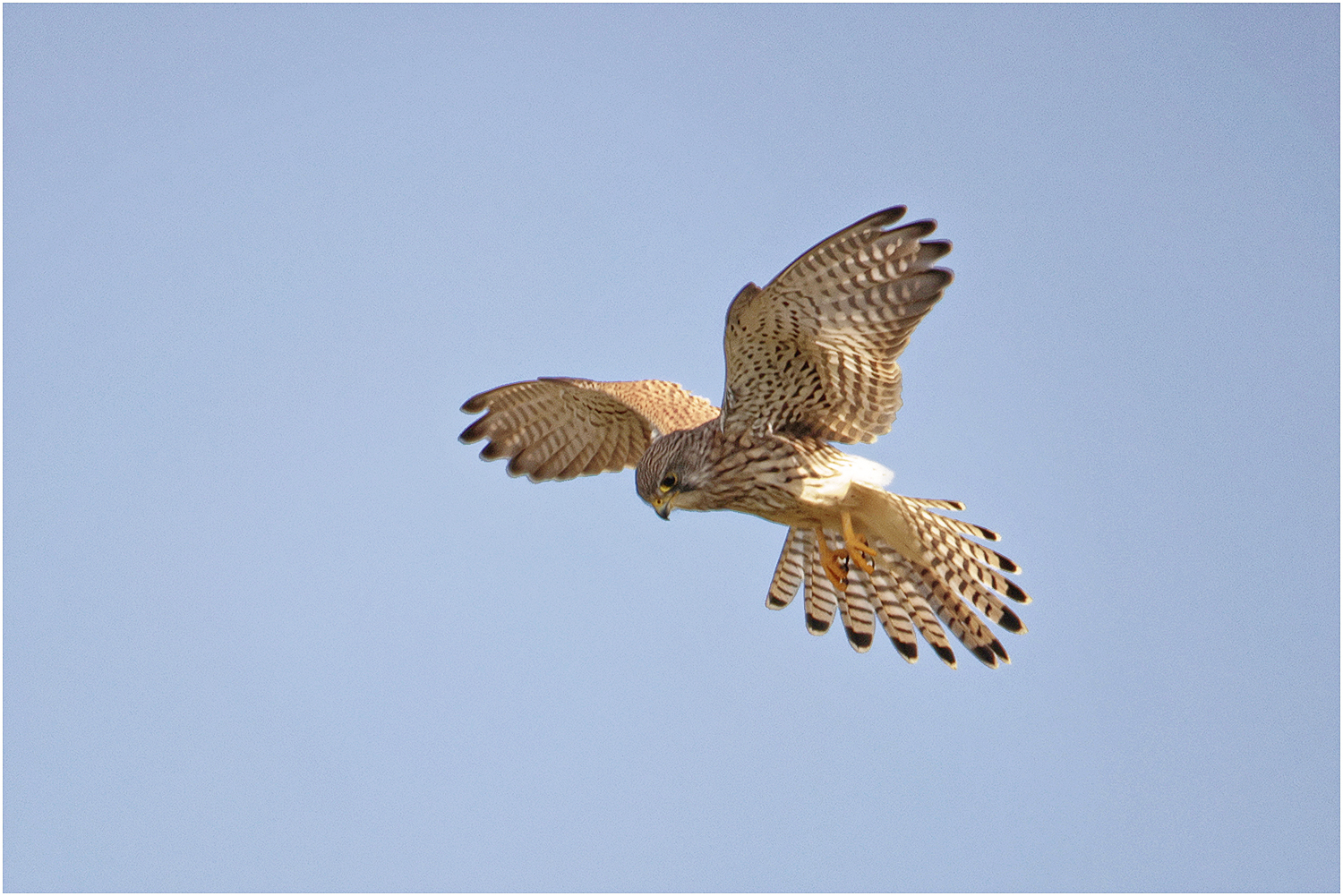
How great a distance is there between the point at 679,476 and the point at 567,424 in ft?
5.41

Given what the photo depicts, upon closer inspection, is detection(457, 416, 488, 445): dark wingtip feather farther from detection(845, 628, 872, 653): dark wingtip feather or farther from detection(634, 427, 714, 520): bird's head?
detection(845, 628, 872, 653): dark wingtip feather

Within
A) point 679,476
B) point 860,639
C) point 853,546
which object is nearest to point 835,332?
point 679,476

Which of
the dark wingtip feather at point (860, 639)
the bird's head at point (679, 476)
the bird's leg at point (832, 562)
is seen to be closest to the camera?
the bird's head at point (679, 476)

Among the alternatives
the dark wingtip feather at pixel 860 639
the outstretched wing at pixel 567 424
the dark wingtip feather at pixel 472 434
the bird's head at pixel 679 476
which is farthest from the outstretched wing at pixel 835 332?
the dark wingtip feather at pixel 472 434

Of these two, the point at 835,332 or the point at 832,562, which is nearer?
the point at 835,332

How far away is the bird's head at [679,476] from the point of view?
822 centimetres

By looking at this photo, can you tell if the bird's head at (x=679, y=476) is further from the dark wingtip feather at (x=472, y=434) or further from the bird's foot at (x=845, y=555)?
the dark wingtip feather at (x=472, y=434)

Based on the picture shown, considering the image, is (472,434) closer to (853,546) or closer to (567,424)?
(567,424)

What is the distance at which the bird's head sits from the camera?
8219 mm

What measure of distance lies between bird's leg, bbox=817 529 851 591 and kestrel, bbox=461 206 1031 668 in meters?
0.01

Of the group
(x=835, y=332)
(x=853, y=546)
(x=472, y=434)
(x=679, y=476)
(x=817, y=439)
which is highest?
(x=472, y=434)

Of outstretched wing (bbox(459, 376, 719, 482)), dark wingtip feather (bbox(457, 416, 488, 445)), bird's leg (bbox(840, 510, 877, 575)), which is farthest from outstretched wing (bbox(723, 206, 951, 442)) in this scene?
dark wingtip feather (bbox(457, 416, 488, 445))

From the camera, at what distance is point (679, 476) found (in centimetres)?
823

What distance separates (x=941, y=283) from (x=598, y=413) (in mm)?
2758
